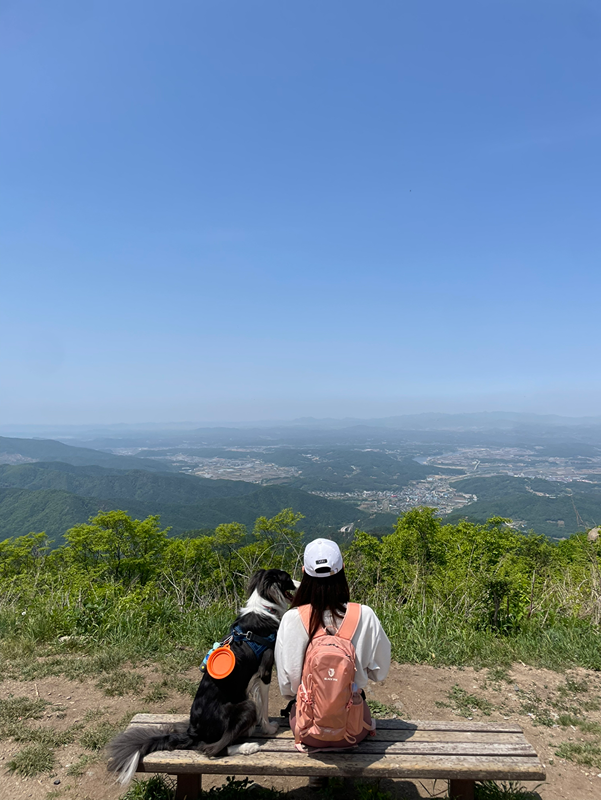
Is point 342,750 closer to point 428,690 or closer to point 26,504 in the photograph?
point 428,690

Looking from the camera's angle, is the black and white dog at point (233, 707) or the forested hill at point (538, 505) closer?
the black and white dog at point (233, 707)

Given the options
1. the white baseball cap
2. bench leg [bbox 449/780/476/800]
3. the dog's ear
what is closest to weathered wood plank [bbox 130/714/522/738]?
bench leg [bbox 449/780/476/800]

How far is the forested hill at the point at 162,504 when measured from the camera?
291 feet

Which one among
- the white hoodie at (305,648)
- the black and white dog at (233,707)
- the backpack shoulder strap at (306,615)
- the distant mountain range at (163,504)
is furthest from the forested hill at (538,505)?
the backpack shoulder strap at (306,615)

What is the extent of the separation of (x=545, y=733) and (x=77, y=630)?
530 cm

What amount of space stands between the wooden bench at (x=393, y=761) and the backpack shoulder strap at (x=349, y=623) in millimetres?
742

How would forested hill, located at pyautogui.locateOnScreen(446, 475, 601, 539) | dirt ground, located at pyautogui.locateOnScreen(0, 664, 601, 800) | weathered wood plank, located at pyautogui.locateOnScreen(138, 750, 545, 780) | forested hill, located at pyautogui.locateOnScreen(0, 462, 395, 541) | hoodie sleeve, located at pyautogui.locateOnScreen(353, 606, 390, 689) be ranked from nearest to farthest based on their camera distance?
weathered wood plank, located at pyautogui.locateOnScreen(138, 750, 545, 780) → hoodie sleeve, located at pyautogui.locateOnScreen(353, 606, 390, 689) → dirt ground, located at pyautogui.locateOnScreen(0, 664, 601, 800) → forested hill, located at pyautogui.locateOnScreen(446, 475, 601, 539) → forested hill, located at pyautogui.locateOnScreen(0, 462, 395, 541)

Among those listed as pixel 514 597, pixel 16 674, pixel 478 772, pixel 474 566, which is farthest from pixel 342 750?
pixel 474 566

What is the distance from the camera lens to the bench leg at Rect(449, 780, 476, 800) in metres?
2.70

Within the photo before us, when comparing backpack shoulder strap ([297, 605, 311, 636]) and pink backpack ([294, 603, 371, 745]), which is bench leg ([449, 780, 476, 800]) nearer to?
pink backpack ([294, 603, 371, 745])

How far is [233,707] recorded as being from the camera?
2.67m

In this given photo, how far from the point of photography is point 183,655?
15.9 feet

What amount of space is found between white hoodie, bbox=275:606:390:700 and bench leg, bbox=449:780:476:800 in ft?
3.30

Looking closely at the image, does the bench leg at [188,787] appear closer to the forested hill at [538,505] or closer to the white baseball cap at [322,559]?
the white baseball cap at [322,559]
